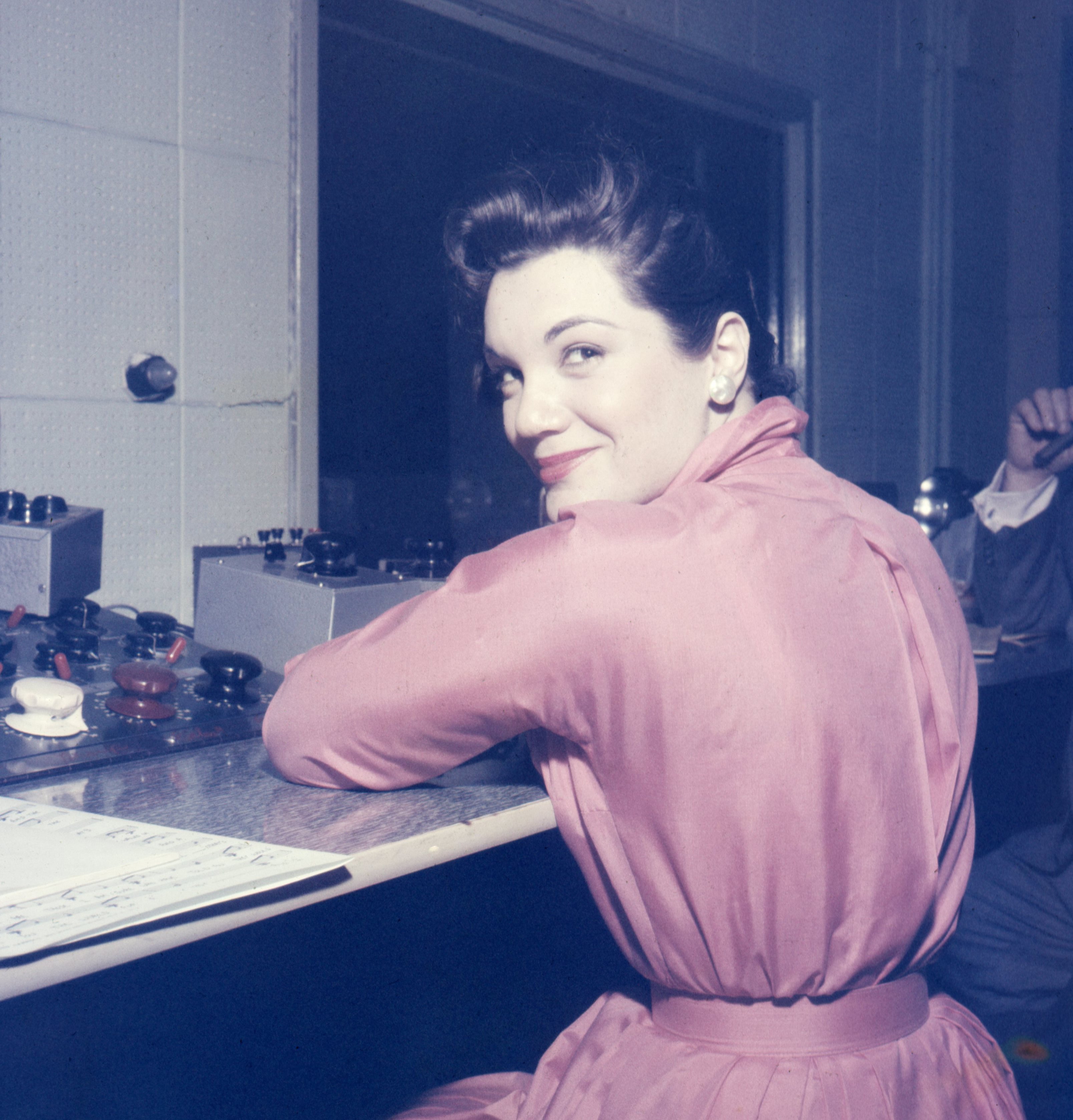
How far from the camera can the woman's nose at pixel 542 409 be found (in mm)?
984

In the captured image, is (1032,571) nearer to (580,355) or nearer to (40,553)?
(580,355)

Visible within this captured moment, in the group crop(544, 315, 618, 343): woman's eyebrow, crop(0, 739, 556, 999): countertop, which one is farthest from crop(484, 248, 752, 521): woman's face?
crop(0, 739, 556, 999): countertop

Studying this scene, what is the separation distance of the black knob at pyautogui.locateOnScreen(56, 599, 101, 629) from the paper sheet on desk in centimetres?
54

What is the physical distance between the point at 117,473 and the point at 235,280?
0.40 metres

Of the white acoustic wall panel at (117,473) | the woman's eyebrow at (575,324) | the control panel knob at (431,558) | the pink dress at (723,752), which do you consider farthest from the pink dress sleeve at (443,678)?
the white acoustic wall panel at (117,473)

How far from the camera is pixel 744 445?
918mm

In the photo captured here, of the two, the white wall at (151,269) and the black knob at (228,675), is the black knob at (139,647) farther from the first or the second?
the white wall at (151,269)

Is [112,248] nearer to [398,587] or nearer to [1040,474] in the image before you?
[398,587]

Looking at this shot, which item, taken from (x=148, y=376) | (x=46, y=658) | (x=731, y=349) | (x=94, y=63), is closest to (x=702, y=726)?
(x=731, y=349)

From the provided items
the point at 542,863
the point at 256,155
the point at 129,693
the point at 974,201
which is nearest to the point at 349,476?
the point at 256,155

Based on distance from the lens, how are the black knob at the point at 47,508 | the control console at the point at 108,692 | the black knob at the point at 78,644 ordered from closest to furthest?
the control console at the point at 108,692 < the black knob at the point at 78,644 < the black knob at the point at 47,508

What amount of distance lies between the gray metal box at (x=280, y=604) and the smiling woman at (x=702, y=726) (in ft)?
0.74

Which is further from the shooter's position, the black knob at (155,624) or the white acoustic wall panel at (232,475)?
the white acoustic wall panel at (232,475)

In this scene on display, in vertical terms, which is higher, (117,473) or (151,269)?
Answer: (151,269)
